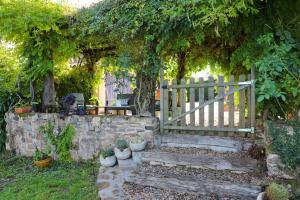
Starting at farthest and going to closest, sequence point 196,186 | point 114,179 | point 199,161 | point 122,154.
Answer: point 122,154 → point 114,179 → point 199,161 → point 196,186

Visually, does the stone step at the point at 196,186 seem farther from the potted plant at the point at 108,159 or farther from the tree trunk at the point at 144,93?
the tree trunk at the point at 144,93

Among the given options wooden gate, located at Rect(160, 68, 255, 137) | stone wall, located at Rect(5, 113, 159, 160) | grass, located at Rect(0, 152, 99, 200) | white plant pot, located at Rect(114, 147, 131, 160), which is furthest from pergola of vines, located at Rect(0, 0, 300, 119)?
grass, located at Rect(0, 152, 99, 200)

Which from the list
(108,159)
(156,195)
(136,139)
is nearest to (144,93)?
Answer: (136,139)

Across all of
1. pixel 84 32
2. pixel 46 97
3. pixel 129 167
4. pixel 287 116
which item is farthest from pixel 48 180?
pixel 287 116

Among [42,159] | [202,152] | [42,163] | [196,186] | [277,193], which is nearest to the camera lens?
[277,193]

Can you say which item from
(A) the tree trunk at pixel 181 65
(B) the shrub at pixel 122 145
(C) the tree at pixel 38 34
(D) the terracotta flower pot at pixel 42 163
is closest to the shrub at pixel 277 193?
(B) the shrub at pixel 122 145

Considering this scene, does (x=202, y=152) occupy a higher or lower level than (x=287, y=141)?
lower

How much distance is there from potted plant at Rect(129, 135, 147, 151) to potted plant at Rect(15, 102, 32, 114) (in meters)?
2.82

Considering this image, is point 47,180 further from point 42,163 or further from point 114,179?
point 114,179

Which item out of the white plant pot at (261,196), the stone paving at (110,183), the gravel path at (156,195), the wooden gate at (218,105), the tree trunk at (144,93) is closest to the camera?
the white plant pot at (261,196)

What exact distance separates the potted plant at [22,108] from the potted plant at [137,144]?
282 cm

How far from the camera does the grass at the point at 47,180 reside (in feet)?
12.4

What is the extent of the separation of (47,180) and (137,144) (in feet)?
5.22

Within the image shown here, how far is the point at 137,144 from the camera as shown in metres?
4.30
